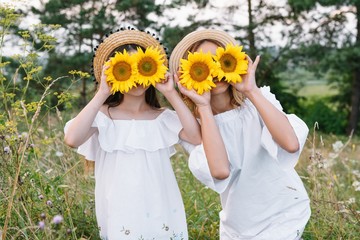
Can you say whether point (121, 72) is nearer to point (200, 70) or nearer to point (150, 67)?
point (150, 67)

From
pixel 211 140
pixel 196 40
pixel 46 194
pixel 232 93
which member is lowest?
pixel 46 194

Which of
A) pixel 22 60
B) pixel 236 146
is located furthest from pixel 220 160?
pixel 22 60

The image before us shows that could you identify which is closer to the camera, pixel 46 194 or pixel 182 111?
pixel 182 111

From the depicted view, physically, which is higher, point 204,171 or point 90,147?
point 90,147

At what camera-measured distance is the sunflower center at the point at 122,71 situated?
265 cm

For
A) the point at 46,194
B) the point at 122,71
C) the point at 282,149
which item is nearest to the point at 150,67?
the point at 122,71

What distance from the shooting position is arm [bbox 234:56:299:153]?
2594 mm

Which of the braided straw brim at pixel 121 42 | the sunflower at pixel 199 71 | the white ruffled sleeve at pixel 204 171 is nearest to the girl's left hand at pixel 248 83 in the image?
the sunflower at pixel 199 71

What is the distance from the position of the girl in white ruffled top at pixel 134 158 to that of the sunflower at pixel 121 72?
5cm

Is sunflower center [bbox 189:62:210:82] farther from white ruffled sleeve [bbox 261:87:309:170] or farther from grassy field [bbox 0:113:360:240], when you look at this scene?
grassy field [bbox 0:113:360:240]

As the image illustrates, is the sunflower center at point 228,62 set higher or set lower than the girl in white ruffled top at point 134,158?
higher

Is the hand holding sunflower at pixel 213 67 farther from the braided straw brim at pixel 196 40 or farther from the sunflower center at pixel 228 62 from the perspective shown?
the braided straw brim at pixel 196 40

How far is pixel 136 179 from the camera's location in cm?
276

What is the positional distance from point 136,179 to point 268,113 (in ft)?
2.31
